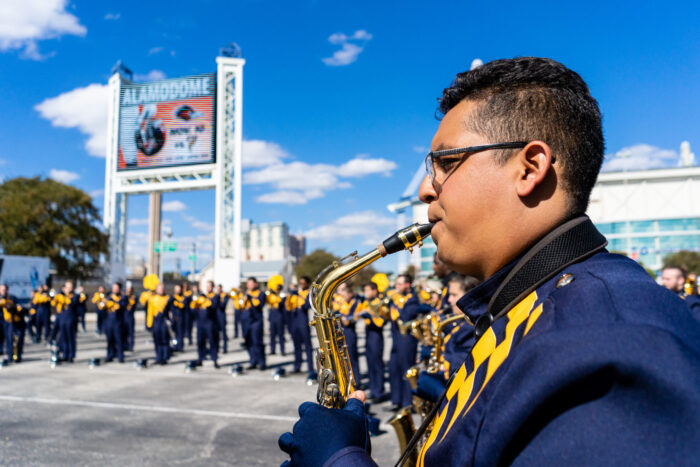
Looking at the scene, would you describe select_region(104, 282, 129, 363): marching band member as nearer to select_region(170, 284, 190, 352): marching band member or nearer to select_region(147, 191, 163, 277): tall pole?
select_region(170, 284, 190, 352): marching band member

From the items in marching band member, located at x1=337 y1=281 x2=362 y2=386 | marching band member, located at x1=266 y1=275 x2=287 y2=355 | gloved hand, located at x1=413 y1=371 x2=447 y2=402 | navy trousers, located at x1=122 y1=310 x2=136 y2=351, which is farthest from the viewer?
navy trousers, located at x1=122 y1=310 x2=136 y2=351

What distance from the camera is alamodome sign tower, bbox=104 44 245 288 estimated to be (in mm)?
31000

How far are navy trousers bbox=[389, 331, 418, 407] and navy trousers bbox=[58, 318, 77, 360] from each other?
9.31 m

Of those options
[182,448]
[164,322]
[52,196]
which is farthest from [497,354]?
[52,196]

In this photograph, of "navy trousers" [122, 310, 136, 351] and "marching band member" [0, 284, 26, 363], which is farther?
"navy trousers" [122, 310, 136, 351]

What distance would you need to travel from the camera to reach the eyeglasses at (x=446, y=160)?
1.19m

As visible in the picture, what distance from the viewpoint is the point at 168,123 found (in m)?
32.0

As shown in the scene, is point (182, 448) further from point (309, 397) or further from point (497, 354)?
point (497, 354)

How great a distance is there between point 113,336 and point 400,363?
860 cm

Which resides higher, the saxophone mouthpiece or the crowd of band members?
the saxophone mouthpiece

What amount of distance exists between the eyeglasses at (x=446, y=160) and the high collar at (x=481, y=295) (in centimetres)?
28

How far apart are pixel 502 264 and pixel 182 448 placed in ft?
19.3

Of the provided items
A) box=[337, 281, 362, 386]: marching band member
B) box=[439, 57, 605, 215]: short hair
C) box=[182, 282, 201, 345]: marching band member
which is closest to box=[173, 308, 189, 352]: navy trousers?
box=[182, 282, 201, 345]: marching band member

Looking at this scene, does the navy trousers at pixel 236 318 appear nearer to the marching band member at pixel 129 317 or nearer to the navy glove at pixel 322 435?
the marching band member at pixel 129 317
